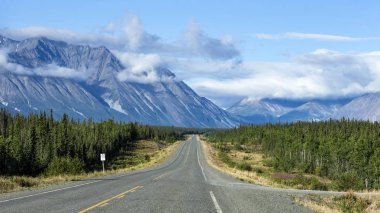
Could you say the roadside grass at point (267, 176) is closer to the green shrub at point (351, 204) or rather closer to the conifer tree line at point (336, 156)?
the conifer tree line at point (336, 156)

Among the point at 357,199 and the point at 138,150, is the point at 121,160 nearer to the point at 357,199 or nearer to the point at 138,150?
the point at 138,150

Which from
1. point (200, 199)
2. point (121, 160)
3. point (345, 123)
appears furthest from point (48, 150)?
point (345, 123)

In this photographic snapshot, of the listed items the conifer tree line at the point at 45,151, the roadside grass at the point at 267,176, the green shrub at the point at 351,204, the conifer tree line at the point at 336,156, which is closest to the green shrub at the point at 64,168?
the conifer tree line at the point at 45,151

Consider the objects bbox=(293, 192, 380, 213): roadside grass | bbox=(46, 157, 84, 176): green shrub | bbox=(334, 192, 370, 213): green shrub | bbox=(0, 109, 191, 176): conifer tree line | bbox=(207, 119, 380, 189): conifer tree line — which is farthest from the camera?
bbox=(207, 119, 380, 189): conifer tree line

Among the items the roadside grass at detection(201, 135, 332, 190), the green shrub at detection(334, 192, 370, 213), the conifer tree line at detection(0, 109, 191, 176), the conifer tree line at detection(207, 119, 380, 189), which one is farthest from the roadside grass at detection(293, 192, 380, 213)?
the conifer tree line at detection(207, 119, 380, 189)

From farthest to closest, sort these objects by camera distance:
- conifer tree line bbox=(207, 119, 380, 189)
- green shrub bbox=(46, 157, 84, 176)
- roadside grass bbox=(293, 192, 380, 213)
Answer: conifer tree line bbox=(207, 119, 380, 189)
green shrub bbox=(46, 157, 84, 176)
roadside grass bbox=(293, 192, 380, 213)

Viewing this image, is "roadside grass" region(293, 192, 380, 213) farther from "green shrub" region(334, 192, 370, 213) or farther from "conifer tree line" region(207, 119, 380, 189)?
"conifer tree line" region(207, 119, 380, 189)

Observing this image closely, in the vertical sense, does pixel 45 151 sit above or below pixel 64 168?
above

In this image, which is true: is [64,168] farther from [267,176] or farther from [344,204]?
[344,204]

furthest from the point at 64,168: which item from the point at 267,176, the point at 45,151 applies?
the point at 267,176

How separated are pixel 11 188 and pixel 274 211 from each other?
18212 mm

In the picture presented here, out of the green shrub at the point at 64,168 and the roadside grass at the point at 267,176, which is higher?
the green shrub at the point at 64,168

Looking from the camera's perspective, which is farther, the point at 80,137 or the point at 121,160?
the point at 121,160

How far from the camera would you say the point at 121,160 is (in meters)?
147
